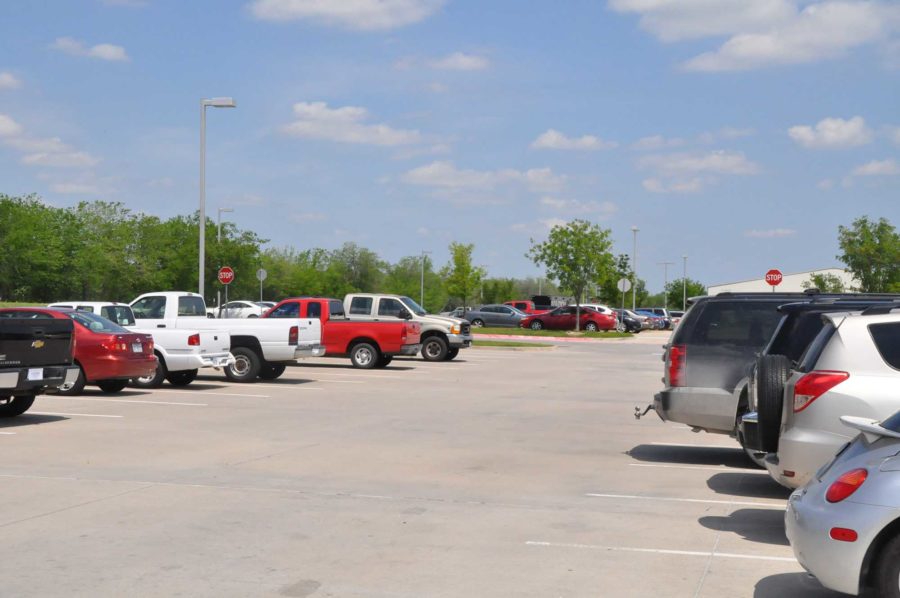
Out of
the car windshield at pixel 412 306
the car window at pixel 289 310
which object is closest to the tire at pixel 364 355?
the car window at pixel 289 310

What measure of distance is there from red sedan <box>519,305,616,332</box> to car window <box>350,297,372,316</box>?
3162cm

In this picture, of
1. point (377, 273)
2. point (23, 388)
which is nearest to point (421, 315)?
point (23, 388)

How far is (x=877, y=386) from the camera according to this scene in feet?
26.6

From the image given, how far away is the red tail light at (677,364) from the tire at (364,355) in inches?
644

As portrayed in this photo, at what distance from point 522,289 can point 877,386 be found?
142600mm

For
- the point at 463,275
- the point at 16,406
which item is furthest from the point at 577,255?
the point at 16,406

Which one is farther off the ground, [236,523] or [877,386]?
[877,386]

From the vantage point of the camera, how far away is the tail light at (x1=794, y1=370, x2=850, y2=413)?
8.13 m

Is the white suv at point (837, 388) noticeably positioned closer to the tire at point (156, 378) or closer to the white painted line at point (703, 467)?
the white painted line at point (703, 467)

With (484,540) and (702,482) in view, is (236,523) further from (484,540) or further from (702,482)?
(702,482)

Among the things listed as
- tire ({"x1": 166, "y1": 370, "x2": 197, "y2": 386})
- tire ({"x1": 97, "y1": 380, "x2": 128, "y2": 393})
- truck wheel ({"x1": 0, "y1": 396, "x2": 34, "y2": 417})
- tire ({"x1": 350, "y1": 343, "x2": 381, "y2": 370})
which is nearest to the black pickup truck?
truck wheel ({"x1": 0, "y1": 396, "x2": 34, "y2": 417})

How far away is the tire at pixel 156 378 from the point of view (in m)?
21.1

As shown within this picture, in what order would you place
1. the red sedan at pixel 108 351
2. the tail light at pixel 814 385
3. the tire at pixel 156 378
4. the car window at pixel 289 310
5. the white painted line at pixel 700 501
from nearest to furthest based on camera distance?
the tail light at pixel 814 385 < the white painted line at pixel 700 501 < the red sedan at pixel 108 351 < the tire at pixel 156 378 < the car window at pixel 289 310

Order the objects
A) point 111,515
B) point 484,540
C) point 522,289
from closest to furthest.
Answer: point 484,540 < point 111,515 < point 522,289
